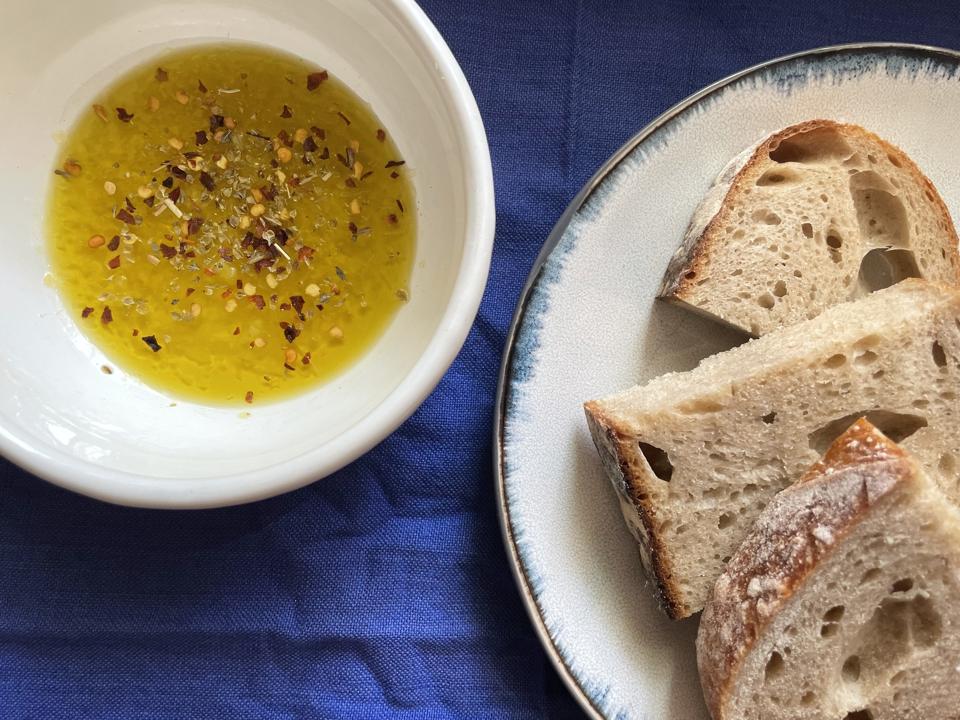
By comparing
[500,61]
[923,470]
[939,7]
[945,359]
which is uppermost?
[939,7]

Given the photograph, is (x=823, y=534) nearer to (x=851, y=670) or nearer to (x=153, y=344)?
(x=851, y=670)

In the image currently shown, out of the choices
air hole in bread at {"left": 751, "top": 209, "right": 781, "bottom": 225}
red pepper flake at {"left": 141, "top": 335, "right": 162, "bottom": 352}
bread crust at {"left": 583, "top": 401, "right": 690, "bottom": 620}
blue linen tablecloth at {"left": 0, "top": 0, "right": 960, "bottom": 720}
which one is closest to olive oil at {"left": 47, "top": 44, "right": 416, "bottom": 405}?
red pepper flake at {"left": 141, "top": 335, "right": 162, "bottom": 352}

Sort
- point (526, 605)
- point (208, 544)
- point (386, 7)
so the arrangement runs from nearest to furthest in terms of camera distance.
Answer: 1. point (386, 7)
2. point (526, 605)
3. point (208, 544)

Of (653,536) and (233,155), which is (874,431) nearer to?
(653,536)

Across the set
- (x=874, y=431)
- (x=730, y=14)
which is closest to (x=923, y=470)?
(x=874, y=431)

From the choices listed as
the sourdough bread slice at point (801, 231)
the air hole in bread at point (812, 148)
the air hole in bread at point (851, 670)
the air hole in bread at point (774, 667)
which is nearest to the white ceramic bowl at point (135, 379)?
the sourdough bread slice at point (801, 231)

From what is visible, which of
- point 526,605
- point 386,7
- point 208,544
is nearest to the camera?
point 386,7

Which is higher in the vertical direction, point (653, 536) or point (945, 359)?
point (945, 359)
